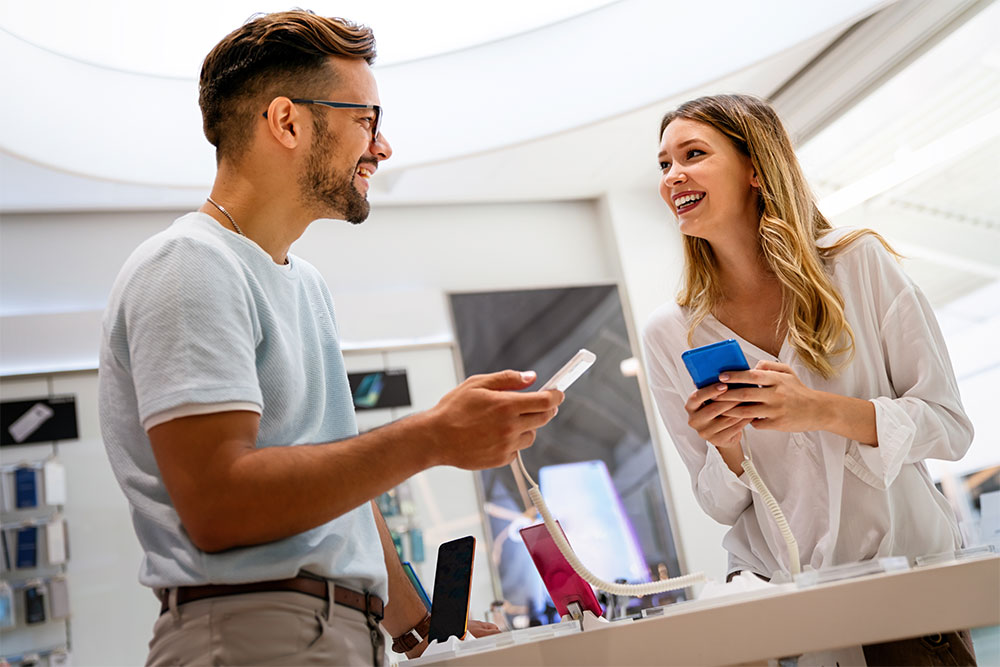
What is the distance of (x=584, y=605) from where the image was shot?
1.33 metres

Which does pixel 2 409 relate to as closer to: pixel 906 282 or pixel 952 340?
pixel 906 282

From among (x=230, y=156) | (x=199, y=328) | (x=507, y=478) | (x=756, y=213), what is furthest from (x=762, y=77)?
(x=199, y=328)

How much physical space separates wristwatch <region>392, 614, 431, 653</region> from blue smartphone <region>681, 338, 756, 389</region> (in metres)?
0.67

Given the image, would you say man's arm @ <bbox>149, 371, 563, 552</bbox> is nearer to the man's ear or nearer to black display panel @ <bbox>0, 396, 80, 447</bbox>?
the man's ear

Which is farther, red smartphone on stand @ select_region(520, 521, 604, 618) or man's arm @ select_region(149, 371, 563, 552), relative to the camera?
red smartphone on stand @ select_region(520, 521, 604, 618)

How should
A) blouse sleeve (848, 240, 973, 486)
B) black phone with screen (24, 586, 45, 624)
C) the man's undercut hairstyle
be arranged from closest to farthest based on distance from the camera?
the man's undercut hairstyle < blouse sleeve (848, 240, 973, 486) < black phone with screen (24, 586, 45, 624)

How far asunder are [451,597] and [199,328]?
626 mm

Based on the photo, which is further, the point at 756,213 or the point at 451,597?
the point at 756,213

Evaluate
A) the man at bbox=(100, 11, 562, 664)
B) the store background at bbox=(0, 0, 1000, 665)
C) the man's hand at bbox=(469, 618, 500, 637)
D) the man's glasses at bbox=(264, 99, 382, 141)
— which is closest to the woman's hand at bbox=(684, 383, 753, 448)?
the man at bbox=(100, 11, 562, 664)

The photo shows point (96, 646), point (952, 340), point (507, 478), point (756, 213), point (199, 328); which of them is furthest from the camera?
point (952, 340)

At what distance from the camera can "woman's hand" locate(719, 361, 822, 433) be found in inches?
59.5

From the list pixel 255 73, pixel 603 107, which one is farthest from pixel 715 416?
pixel 603 107

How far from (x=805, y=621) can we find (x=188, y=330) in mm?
892

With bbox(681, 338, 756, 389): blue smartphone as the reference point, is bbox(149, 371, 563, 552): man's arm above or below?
below
